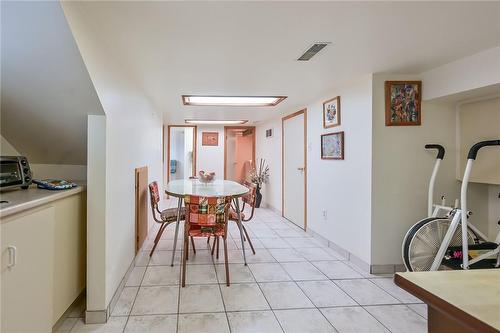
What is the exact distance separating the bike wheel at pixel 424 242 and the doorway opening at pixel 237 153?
5.47m

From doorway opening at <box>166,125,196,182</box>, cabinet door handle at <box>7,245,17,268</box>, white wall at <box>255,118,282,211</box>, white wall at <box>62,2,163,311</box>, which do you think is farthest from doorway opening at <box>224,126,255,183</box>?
cabinet door handle at <box>7,245,17,268</box>

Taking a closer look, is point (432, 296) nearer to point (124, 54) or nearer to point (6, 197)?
point (6, 197)

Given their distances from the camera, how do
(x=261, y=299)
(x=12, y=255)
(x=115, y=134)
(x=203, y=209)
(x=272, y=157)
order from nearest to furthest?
1. (x=12, y=255)
2. (x=115, y=134)
3. (x=261, y=299)
4. (x=203, y=209)
5. (x=272, y=157)

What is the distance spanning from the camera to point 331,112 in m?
3.63

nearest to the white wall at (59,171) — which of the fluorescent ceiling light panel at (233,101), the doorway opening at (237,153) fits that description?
the fluorescent ceiling light panel at (233,101)

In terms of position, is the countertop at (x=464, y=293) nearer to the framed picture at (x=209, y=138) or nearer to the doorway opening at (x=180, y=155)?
the framed picture at (x=209, y=138)

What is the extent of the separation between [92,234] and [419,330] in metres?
2.37

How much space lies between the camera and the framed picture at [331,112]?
11.4 feet

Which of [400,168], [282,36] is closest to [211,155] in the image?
[400,168]

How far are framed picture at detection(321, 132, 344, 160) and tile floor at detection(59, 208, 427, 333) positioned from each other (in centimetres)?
121

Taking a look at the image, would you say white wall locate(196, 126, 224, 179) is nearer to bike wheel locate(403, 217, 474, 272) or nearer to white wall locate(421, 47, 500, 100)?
white wall locate(421, 47, 500, 100)

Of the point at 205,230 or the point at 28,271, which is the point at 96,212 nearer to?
the point at 28,271

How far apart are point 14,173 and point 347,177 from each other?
9.82ft

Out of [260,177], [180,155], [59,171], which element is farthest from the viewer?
[180,155]
